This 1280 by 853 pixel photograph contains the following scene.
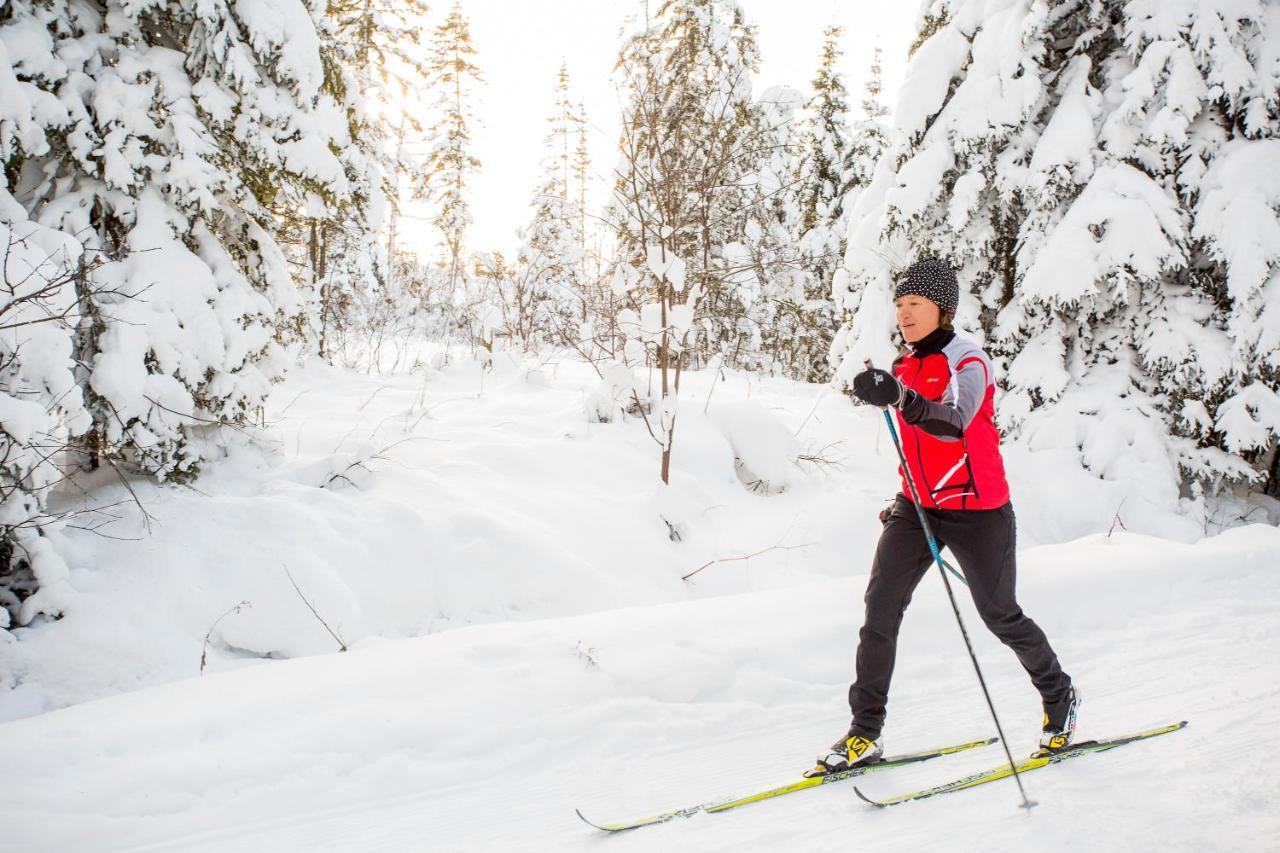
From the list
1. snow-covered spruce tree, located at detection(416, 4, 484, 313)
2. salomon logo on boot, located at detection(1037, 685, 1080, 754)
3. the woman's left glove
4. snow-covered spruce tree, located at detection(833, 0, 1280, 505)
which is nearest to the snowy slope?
salomon logo on boot, located at detection(1037, 685, 1080, 754)

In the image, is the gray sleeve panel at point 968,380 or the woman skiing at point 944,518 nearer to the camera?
the gray sleeve panel at point 968,380

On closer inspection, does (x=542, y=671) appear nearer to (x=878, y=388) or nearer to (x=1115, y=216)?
(x=878, y=388)

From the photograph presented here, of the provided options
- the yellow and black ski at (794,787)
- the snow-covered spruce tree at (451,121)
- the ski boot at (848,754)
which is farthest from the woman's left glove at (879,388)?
the snow-covered spruce tree at (451,121)

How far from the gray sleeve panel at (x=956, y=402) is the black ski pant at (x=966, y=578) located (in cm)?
44

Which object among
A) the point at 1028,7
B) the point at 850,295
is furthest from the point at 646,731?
the point at 1028,7

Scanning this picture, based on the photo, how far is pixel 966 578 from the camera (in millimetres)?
3061

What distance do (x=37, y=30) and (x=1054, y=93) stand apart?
9.37 meters

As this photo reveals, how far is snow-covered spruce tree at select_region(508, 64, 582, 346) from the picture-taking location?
36.1 ft

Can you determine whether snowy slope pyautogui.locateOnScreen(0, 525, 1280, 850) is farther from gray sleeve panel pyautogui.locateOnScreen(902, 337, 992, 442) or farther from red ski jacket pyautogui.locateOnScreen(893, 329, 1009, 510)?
gray sleeve panel pyautogui.locateOnScreen(902, 337, 992, 442)

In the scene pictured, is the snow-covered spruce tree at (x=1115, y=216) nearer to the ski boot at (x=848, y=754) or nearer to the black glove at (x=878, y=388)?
the ski boot at (x=848, y=754)

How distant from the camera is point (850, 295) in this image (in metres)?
9.41

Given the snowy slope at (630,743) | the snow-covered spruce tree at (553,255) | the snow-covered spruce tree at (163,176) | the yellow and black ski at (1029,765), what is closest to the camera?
the snowy slope at (630,743)

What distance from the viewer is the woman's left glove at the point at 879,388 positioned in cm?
263

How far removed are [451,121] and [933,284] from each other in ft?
92.3
